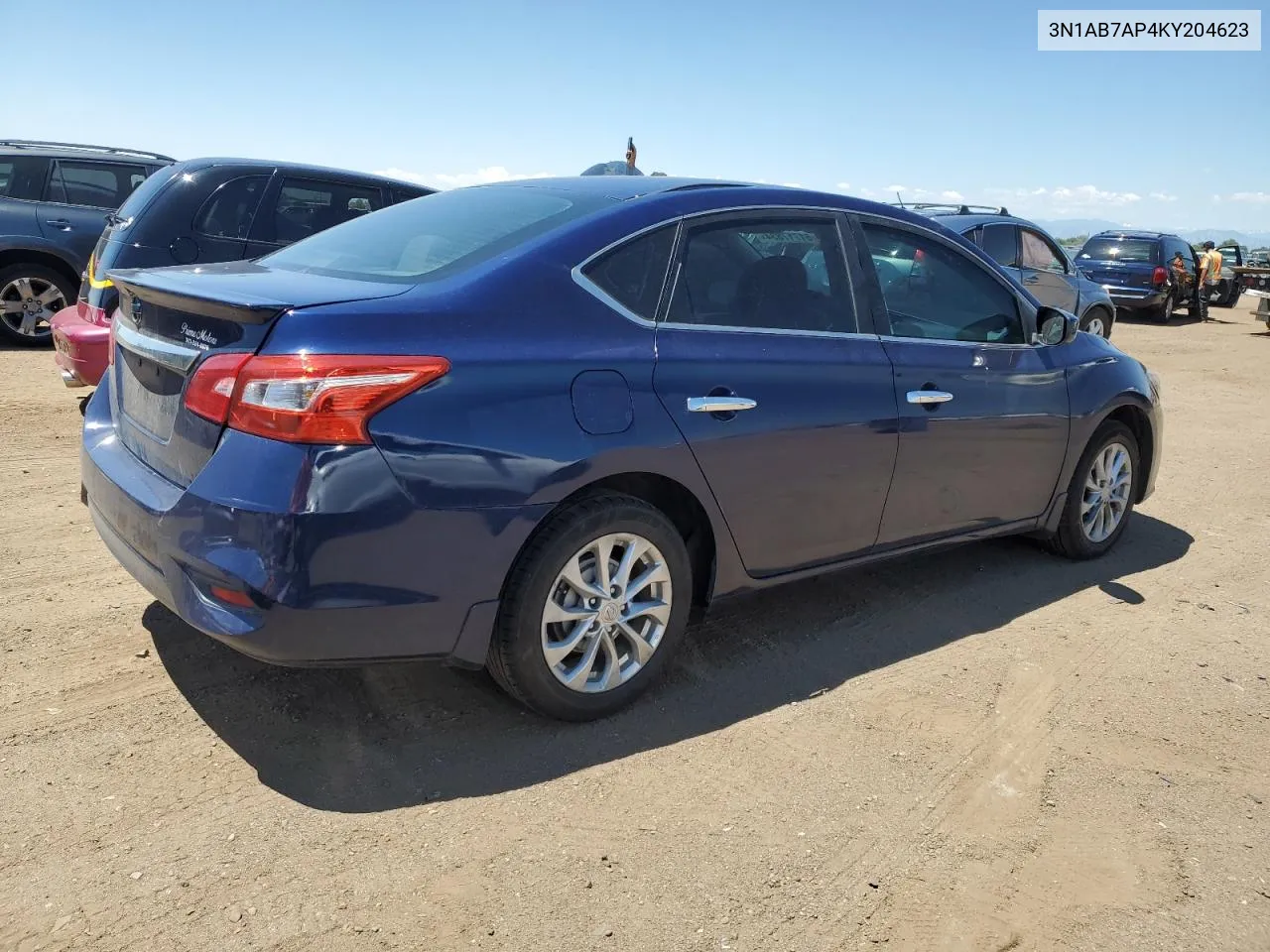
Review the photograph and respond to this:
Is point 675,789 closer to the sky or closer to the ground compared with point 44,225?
closer to the ground

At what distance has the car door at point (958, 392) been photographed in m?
4.20

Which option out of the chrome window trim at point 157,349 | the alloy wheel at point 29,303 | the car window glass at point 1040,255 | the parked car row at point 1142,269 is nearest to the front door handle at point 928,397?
the chrome window trim at point 157,349

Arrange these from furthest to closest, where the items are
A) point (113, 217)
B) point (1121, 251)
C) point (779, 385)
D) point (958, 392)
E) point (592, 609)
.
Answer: point (1121, 251), point (113, 217), point (958, 392), point (779, 385), point (592, 609)

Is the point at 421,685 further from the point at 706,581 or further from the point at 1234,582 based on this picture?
the point at 1234,582

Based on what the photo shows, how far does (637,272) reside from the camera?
3461mm

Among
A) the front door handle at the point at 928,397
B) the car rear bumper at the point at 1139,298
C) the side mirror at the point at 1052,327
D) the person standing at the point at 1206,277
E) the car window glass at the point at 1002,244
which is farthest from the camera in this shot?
the person standing at the point at 1206,277

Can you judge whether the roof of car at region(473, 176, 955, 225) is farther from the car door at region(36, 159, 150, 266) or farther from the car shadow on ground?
the car door at region(36, 159, 150, 266)

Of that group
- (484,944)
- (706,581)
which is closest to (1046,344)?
(706,581)

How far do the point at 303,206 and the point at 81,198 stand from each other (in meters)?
3.33

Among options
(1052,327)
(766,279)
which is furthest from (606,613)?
(1052,327)

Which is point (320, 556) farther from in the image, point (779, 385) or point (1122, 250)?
point (1122, 250)

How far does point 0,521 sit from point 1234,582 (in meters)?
5.79

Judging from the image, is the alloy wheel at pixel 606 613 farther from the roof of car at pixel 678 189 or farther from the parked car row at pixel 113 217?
the parked car row at pixel 113 217

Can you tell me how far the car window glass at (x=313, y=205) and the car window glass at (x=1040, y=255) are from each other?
744 centimetres
